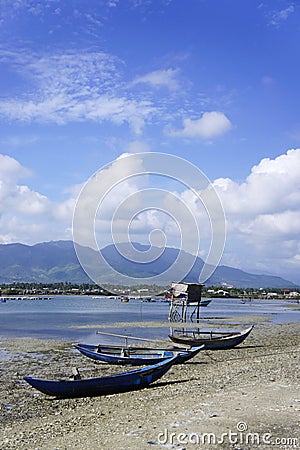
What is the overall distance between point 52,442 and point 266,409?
19.6ft

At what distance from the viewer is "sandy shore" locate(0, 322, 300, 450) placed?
11.6m

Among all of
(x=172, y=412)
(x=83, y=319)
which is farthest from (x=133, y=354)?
(x=83, y=319)

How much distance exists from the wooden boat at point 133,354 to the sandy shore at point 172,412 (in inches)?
22.5

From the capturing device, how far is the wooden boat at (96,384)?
16964 millimetres

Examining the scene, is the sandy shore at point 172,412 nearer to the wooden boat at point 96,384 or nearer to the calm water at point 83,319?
the wooden boat at point 96,384

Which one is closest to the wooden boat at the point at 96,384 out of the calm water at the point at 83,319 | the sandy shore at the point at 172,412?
the sandy shore at the point at 172,412

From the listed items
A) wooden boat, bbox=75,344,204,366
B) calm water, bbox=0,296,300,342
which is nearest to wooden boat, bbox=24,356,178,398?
wooden boat, bbox=75,344,204,366

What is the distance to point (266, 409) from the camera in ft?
45.6

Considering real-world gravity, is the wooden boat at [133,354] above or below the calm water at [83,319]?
above

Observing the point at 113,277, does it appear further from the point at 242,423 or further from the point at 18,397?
the point at 242,423

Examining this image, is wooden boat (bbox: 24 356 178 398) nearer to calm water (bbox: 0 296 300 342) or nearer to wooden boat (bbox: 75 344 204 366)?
wooden boat (bbox: 75 344 204 366)

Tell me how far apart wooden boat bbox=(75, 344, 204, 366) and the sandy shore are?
57 centimetres

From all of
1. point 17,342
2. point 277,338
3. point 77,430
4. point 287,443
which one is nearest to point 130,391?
point 77,430

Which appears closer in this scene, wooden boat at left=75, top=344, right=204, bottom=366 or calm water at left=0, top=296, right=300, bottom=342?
wooden boat at left=75, top=344, right=204, bottom=366
